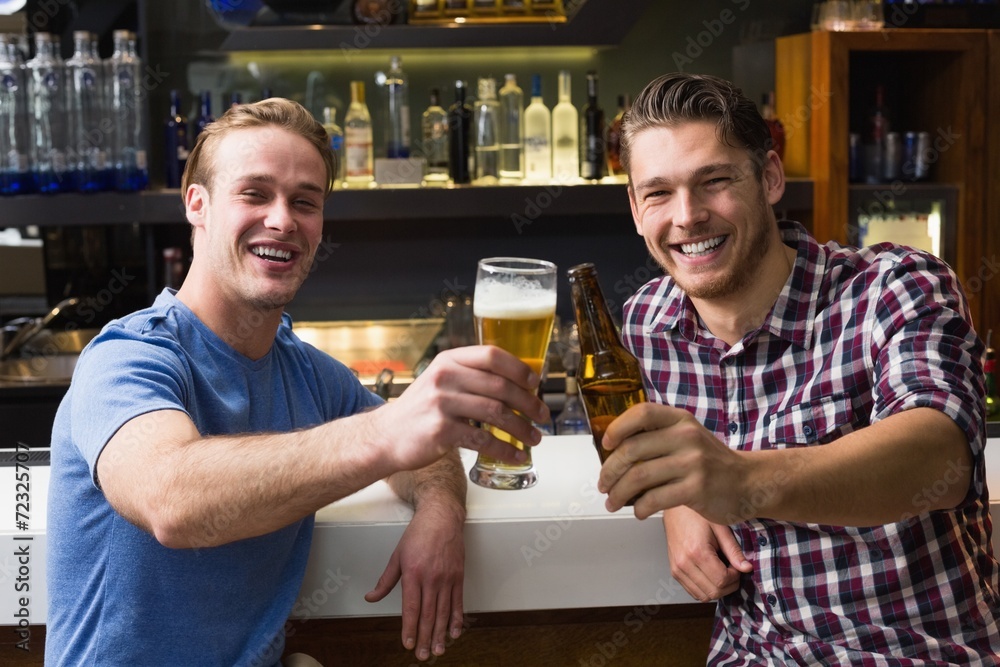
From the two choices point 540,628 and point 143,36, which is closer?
point 540,628

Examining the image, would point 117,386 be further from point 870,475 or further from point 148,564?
point 870,475

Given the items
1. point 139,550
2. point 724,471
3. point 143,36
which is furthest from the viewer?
point 143,36

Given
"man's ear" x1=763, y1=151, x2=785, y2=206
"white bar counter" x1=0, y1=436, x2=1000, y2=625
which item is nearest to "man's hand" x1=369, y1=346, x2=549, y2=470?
"white bar counter" x1=0, y1=436, x2=1000, y2=625

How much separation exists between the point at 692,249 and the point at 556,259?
2.13 meters

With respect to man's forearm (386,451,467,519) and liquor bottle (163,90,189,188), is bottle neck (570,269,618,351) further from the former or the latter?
liquor bottle (163,90,189,188)

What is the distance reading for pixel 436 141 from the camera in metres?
3.33

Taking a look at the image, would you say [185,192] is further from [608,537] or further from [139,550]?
[608,537]

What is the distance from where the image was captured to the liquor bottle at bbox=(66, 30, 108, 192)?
3.10 meters

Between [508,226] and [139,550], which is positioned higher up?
[508,226]

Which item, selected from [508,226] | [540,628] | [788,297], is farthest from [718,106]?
[508,226]

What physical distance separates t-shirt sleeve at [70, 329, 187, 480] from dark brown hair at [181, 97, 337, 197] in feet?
1.17

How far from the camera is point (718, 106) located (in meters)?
1.53

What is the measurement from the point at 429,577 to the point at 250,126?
2.24ft

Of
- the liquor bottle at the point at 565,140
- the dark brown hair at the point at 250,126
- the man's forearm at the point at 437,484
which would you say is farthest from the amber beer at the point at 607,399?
the liquor bottle at the point at 565,140
